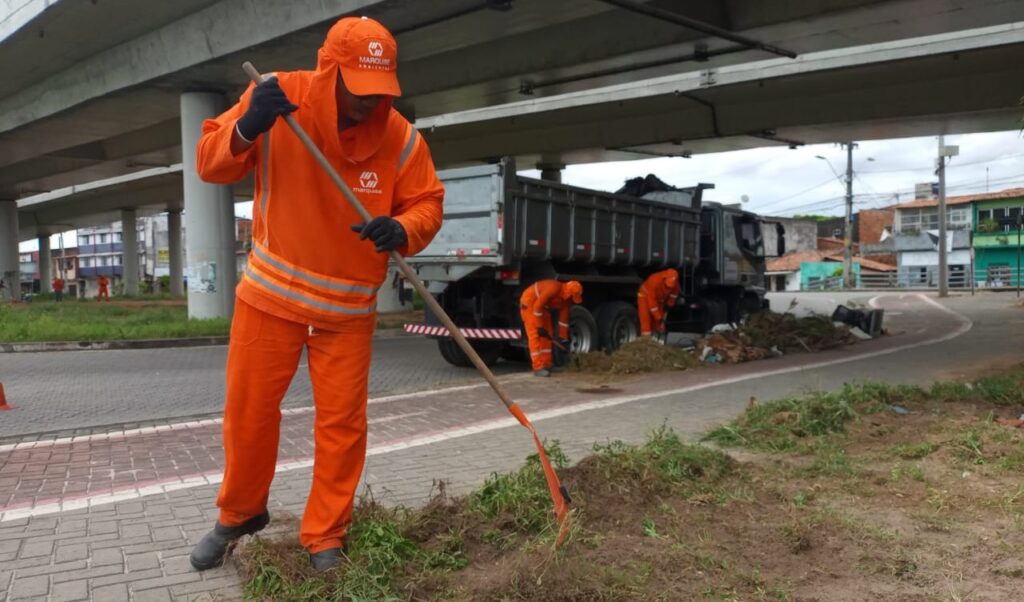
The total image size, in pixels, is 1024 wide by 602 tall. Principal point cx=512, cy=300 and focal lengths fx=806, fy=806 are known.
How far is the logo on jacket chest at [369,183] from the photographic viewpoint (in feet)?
11.0

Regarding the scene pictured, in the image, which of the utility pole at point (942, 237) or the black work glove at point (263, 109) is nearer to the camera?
the black work glove at point (263, 109)

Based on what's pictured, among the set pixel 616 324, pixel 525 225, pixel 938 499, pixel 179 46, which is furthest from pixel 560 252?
pixel 179 46

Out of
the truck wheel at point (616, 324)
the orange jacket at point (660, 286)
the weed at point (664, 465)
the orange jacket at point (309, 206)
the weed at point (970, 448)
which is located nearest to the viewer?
the orange jacket at point (309, 206)

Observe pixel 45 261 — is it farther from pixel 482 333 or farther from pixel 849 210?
pixel 482 333

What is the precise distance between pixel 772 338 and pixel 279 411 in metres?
11.3

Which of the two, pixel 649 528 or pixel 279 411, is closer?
pixel 279 411

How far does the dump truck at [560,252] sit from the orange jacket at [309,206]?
678 centimetres

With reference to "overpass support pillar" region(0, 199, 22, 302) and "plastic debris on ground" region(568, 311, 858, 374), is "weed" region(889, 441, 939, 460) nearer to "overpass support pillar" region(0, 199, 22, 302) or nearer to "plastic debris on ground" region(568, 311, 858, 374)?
"plastic debris on ground" region(568, 311, 858, 374)

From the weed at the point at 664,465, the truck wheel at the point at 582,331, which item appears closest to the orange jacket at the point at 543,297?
the truck wheel at the point at 582,331

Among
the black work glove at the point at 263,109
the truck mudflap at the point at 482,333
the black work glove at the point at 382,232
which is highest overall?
the black work glove at the point at 263,109

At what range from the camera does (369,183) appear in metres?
3.38

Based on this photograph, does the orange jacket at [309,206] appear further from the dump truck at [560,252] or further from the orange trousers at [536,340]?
the orange trousers at [536,340]

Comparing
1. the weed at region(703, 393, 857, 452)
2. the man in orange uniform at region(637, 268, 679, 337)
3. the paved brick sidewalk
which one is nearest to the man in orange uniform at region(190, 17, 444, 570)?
the paved brick sidewalk

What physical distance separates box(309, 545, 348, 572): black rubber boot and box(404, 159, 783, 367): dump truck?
23.0 feet
